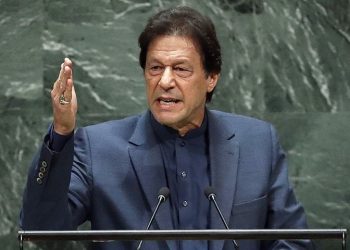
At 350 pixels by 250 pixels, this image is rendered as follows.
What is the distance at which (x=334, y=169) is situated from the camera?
3758 millimetres

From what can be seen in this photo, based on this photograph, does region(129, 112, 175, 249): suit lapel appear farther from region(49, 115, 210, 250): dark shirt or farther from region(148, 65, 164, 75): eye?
region(148, 65, 164, 75): eye

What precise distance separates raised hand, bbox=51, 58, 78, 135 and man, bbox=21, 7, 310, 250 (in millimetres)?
275

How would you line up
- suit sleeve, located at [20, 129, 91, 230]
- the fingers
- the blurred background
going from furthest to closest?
the blurred background < suit sleeve, located at [20, 129, 91, 230] < the fingers

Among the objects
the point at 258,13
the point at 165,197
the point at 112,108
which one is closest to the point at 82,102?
the point at 112,108

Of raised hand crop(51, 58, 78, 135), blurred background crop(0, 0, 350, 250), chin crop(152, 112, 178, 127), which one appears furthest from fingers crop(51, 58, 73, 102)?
blurred background crop(0, 0, 350, 250)

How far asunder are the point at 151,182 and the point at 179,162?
12 cm

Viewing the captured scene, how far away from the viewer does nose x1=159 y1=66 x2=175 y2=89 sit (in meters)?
2.81

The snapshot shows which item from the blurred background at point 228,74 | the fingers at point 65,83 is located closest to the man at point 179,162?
the fingers at point 65,83

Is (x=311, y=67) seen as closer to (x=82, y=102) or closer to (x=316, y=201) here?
(x=316, y=201)

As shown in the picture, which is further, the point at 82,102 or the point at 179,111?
the point at 82,102

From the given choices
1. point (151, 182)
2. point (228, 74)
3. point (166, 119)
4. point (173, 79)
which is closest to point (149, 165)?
point (151, 182)

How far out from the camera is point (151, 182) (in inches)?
112

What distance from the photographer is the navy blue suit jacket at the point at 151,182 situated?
2799 mm

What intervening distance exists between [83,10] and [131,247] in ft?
4.12
